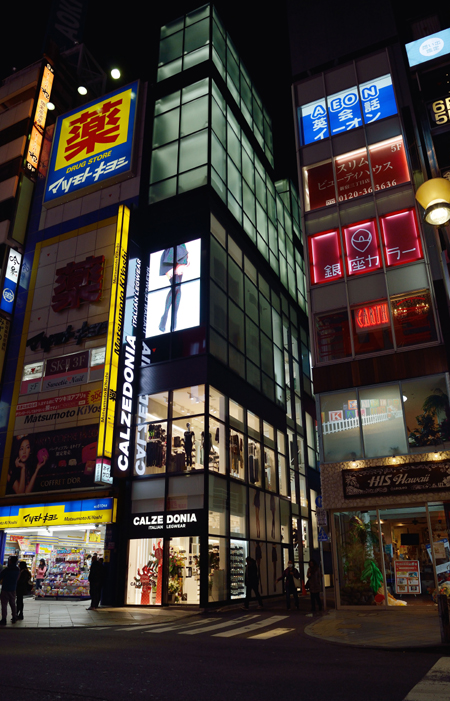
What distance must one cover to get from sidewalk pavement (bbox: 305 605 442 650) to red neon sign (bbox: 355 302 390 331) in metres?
9.73

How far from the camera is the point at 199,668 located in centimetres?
740

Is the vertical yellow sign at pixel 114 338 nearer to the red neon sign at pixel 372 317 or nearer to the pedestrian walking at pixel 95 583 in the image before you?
the pedestrian walking at pixel 95 583

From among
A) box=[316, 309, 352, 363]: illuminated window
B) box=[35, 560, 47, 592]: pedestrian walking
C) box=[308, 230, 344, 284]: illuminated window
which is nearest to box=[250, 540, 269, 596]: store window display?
box=[35, 560, 47, 592]: pedestrian walking

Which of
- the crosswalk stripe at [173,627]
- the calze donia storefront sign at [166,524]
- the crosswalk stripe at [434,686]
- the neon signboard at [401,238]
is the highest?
the neon signboard at [401,238]

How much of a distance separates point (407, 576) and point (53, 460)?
51.6 feet

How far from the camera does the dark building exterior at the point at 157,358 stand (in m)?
21.4

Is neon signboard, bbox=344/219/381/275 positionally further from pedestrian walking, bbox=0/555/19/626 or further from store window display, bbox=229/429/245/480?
pedestrian walking, bbox=0/555/19/626

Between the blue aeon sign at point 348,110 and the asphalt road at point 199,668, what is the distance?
20.8 meters

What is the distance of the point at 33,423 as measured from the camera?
24.4 meters

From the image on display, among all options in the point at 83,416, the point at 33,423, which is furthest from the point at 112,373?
the point at 33,423

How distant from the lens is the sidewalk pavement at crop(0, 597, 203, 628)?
14.3 m

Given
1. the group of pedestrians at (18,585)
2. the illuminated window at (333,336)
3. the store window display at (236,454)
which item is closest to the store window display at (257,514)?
the store window display at (236,454)

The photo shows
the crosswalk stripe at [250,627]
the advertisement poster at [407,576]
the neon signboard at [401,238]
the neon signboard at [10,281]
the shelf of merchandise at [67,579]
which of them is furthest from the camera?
the neon signboard at [10,281]

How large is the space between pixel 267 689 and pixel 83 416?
60.6 feet
